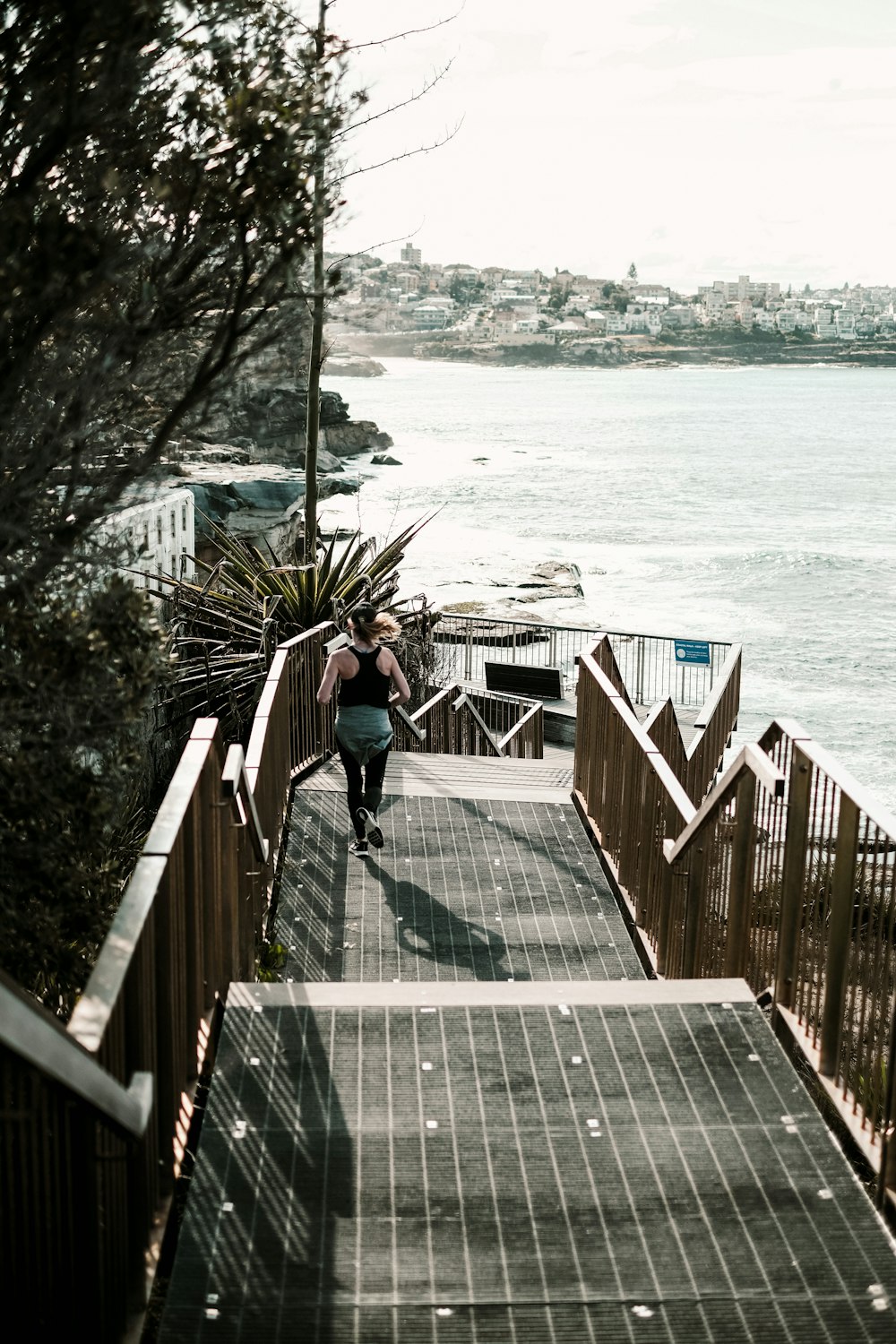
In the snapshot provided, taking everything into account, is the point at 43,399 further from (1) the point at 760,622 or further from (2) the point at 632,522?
(2) the point at 632,522

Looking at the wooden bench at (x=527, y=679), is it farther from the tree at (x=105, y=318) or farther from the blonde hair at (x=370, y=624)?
the tree at (x=105, y=318)

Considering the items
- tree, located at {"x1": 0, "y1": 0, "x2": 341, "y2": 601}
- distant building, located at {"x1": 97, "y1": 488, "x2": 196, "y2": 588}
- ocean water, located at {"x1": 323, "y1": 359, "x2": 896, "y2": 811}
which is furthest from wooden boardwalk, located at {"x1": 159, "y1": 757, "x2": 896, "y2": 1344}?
ocean water, located at {"x1": 323, "y1": 359, "x2": 896, "y2": 811}

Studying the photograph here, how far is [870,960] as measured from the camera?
417cm

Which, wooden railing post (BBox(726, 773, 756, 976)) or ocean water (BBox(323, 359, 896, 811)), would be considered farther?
ocean water (BBox(323, 359, 896, 811))

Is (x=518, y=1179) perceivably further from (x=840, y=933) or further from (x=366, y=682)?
(x=366, y=682)

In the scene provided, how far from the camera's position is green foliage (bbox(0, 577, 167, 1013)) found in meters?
3.71

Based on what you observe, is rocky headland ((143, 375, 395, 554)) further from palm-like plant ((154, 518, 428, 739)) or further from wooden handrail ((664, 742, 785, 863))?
wooden handrail ((664, 742, 785, 863))

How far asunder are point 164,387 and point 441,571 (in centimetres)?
4756

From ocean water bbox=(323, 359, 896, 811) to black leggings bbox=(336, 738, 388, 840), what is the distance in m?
9.10

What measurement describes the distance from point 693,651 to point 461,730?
8163mm

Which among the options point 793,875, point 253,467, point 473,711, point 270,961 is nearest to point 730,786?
point 793,875

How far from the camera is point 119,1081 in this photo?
3.14 meters

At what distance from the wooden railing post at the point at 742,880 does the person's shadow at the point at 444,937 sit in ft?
4.53

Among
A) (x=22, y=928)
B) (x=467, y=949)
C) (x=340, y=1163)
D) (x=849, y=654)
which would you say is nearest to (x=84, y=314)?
(x=22, y=928)
